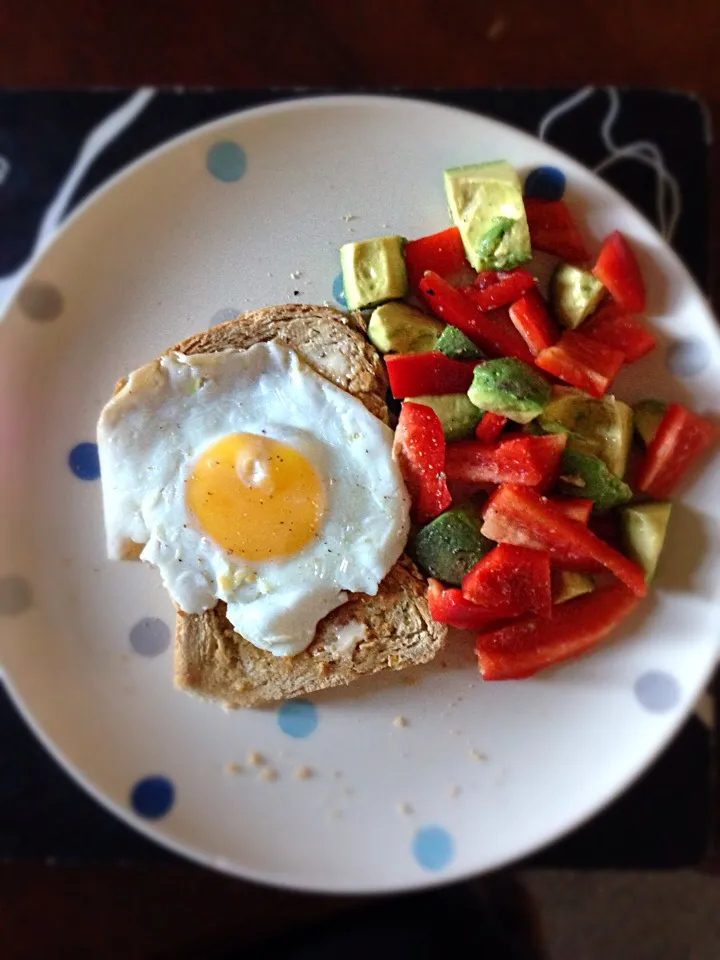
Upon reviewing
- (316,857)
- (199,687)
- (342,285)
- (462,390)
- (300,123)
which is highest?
(300,123)

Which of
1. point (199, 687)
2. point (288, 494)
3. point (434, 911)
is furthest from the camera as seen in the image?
point (434, 911)

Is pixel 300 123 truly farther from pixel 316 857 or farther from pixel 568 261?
pixel 316 857

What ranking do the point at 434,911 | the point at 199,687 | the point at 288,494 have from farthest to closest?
the point at 434,911 → the point at 199,687 → the point at 288,494

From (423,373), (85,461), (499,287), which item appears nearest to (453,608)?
(423,373)

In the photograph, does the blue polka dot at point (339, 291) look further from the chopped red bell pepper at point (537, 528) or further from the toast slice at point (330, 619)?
the chopped red bell pepper at point (537, 528)

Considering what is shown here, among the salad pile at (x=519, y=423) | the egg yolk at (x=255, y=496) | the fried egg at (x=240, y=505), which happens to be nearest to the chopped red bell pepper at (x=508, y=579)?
the salad pile at (x=519, y=423)

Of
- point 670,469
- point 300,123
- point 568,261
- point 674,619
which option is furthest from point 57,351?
point 674,619

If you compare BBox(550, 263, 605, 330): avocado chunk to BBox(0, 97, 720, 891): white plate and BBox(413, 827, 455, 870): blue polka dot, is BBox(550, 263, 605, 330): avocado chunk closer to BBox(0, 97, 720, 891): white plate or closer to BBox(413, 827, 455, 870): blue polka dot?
BBox(0, 97, 720, 891): white plate
